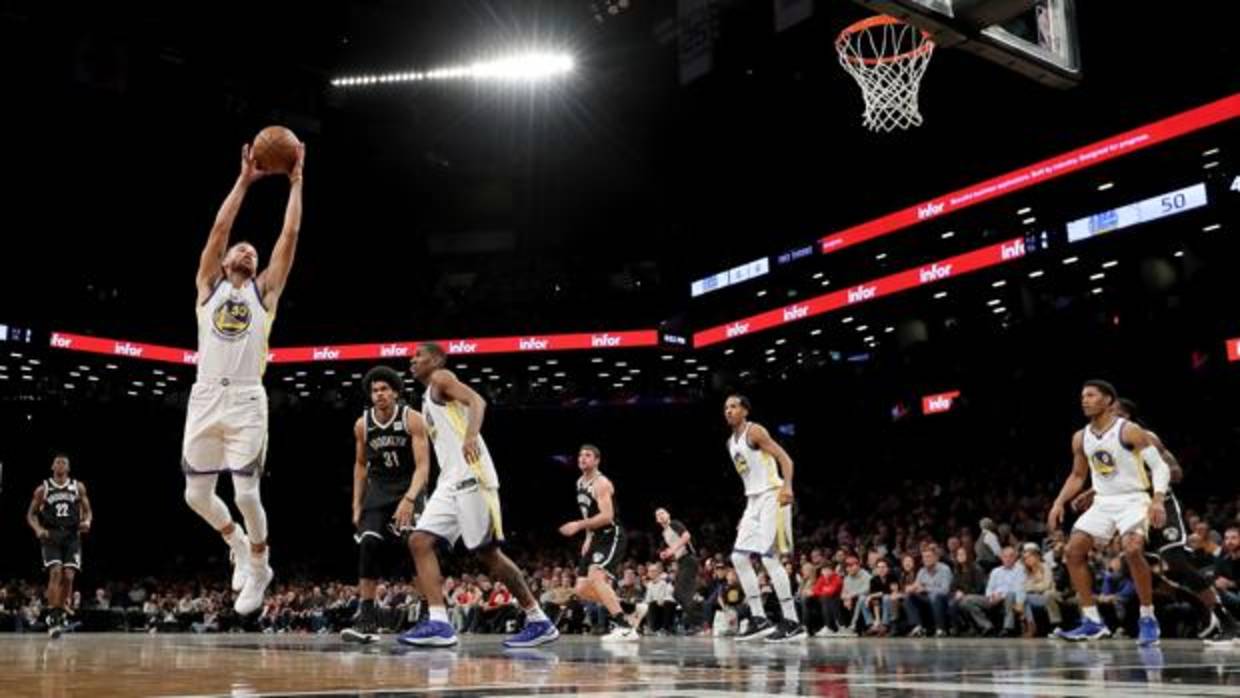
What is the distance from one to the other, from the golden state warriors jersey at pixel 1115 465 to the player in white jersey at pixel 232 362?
212 inches

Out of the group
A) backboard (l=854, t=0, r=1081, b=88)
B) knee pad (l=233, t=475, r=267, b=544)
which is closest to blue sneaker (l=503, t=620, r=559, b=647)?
knee pad (l=233, t=475, r=267, b=544)

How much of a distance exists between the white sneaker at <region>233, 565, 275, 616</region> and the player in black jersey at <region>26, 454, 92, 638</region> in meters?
5.45

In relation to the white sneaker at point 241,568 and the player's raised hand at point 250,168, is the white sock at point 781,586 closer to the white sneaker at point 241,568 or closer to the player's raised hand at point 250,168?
the white sneaker at point 241,568

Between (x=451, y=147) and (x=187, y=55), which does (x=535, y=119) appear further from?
(x=187, y=55)

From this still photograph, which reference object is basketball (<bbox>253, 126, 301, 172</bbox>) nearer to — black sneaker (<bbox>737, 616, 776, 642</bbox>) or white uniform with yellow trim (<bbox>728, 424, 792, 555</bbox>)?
white uniform with yellow trim (<bbox>728, 424, 792, 555</bbox>)

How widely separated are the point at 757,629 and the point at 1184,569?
3.46 meters

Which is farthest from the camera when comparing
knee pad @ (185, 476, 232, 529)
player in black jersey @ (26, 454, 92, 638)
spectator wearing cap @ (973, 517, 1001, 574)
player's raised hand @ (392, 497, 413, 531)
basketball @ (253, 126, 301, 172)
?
→ spectator wearing cap @ (973, 517, 1001, 574)

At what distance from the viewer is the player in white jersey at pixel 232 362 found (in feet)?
19.5

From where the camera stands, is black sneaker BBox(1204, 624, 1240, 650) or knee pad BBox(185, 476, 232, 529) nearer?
knee pad BBox(185, 476, 232, 529)

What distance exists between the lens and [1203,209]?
61.9 ft

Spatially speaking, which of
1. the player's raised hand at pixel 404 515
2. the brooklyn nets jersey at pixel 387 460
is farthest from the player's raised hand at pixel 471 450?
the brooklyn nets jersey at pixel 387 460

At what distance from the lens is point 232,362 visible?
597 cm

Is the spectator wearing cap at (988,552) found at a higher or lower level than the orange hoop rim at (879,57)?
lower

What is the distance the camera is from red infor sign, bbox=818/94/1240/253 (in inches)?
738
